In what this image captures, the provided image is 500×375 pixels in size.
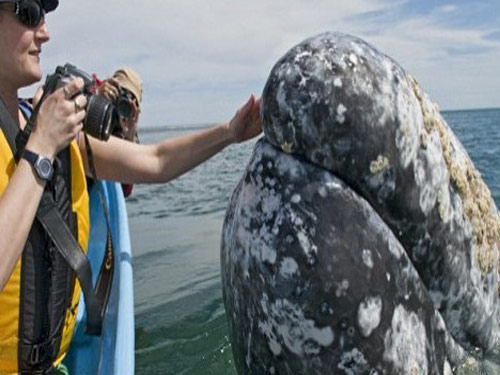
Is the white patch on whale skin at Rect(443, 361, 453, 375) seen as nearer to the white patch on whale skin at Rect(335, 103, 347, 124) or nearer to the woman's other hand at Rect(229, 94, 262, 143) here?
the white patch on whale skin at Rect(335, 103, 347, 124)

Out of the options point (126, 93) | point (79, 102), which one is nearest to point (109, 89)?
point (126, 93)

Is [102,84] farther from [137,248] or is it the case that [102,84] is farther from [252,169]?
[252,169]

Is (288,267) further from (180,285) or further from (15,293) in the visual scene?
(180,285)

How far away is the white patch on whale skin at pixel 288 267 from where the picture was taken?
2020mm

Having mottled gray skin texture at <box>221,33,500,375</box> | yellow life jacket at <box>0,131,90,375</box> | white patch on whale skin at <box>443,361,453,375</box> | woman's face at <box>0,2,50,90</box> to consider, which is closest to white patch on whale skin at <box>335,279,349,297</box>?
mottled gray skin texture at <box>221,33,500,375</box>

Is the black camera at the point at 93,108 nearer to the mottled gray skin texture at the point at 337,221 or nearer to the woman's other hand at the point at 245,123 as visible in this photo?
the woman's other hand at the point at 245,123

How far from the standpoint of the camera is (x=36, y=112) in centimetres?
280

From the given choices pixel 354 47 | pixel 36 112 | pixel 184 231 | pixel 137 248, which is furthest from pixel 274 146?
pixel 184 231

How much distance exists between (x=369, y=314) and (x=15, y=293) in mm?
1688

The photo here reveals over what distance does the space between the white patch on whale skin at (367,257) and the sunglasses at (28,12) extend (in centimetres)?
182

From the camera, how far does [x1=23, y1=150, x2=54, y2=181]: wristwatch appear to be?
8.09 ft

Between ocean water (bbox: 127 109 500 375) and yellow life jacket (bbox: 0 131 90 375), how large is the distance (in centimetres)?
111

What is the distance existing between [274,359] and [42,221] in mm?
1344

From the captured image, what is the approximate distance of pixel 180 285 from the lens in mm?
6199
